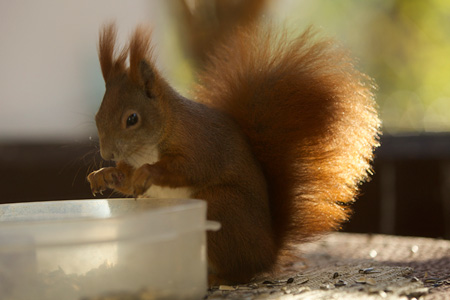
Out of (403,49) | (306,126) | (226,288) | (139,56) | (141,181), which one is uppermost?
(403,49)

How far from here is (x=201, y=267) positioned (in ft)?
2.71

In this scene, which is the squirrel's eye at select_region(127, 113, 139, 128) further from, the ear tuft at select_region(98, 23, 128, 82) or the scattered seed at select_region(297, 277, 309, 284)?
the scattered seed at select_region(297, 277, 309, 284)

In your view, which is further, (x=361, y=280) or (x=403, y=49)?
(x=403, y=49)

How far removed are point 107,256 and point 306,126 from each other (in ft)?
1.67

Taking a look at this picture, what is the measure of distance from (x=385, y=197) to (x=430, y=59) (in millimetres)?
2602

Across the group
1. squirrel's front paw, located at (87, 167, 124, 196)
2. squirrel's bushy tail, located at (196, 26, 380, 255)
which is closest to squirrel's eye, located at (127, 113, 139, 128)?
squirrel's front paw, located at (87, 167, 124, 196)

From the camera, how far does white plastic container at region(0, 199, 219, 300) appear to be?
70 centimetres

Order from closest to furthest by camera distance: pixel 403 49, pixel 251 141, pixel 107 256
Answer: pixel 107 256 → pixel 251 141 → pixel 403 49

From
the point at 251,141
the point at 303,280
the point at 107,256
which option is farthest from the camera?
the point at 251,141

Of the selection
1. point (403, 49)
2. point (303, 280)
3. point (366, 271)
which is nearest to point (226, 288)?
point (303, 280)

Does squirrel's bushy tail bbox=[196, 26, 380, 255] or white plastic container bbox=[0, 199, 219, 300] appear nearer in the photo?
white plastic container bbox=[0, 199, 219, 300]

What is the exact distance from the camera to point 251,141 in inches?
45.3

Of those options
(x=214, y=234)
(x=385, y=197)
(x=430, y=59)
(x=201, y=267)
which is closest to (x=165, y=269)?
(x=201, y=267)

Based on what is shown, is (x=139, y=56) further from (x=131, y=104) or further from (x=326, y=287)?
(x=326, y=287)
